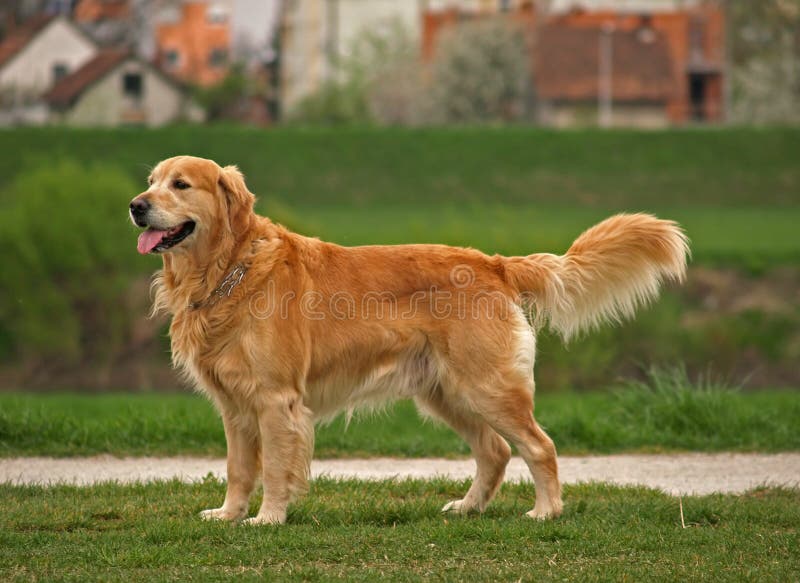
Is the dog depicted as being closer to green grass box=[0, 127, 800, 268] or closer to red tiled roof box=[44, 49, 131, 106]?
green grass box=[0, 127, 800, 268]

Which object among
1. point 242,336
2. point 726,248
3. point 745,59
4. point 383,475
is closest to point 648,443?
Answer: point 383,475

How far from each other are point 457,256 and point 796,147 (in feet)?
125

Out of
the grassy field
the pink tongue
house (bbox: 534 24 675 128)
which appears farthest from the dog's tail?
house (bbox: 534 24 675 128)

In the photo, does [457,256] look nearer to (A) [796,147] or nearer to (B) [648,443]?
(B) [648,443]

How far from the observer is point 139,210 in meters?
6.91

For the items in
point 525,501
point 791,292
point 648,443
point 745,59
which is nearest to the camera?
point 525,501

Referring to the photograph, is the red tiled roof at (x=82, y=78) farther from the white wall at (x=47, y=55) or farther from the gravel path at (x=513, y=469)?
the gravel path at (x=513, y=469)

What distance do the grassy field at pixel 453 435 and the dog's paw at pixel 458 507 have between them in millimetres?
2445

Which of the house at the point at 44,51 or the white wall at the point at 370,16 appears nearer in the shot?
the house at the point at 44,51

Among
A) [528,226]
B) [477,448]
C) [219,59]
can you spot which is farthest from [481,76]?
[477,448]

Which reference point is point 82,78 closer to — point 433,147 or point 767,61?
point 433,147

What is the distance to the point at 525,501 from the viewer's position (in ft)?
26.7

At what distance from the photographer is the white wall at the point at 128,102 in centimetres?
5403

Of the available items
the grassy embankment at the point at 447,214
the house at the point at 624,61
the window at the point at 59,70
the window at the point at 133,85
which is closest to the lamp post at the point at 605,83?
the house at the point at 624,61
